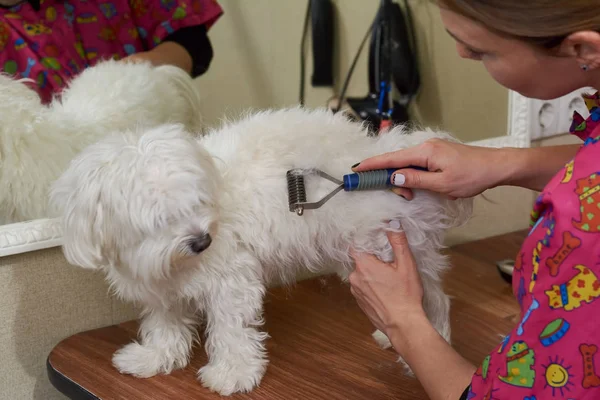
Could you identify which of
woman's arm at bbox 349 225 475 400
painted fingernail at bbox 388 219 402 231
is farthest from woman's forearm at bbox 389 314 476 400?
painted fingernail at bbox 388 219 402 231

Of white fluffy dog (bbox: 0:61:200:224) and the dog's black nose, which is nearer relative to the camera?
the dog's black nose

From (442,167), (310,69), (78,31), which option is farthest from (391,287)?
(78,31)

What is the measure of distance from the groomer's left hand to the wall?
12.9 inches

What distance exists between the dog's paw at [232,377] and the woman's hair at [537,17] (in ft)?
1.66

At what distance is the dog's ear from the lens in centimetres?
72

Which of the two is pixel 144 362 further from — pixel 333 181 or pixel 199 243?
pixel 333 181

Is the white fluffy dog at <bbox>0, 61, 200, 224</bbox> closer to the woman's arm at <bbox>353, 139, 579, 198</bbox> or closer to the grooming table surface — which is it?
A: the grooming table surface

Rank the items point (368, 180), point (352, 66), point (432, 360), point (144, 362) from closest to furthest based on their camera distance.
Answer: point (432, 360) → point (368, 180) → point (144, 362) → point (352, 66)

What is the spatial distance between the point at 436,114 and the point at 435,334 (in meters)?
0.60

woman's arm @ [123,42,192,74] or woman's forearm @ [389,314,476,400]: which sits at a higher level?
woman's arm @ [123,42,192,74]

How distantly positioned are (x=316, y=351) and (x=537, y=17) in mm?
557

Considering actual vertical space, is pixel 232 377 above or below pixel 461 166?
below

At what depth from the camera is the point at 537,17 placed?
1.69 feet

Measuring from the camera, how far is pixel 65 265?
926mm
